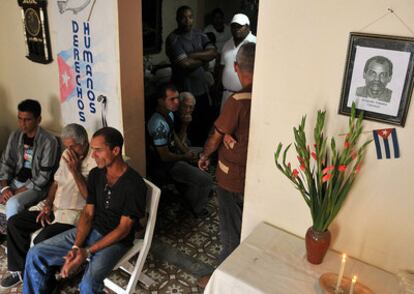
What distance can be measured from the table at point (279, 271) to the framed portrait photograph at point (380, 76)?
64cm

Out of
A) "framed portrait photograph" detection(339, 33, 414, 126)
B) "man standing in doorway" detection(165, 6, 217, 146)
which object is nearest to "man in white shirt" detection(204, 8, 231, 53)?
"man standing in doorway" detection(165, 6, 217, 146)

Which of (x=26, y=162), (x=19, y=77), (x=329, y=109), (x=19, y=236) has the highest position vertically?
(x=329, y=109)

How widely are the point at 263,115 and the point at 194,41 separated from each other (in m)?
1.95

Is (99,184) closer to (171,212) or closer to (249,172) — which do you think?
(249,172)

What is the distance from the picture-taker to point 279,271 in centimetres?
163

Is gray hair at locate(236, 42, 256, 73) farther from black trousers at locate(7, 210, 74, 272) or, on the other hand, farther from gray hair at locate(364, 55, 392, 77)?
black trousers at locate(7, 210, 74, 272)

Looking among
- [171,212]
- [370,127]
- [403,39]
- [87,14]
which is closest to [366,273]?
[370,127]

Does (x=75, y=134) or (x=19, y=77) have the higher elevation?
(x=19, y=77)

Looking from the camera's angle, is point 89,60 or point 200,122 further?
point 200,122

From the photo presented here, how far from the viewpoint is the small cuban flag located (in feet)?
4.99

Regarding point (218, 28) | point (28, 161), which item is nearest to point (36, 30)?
point (28, 161)

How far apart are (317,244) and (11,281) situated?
1.91 m

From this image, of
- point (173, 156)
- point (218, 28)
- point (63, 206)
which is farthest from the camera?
point (218, 28)

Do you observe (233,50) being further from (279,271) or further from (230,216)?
(279,271)
